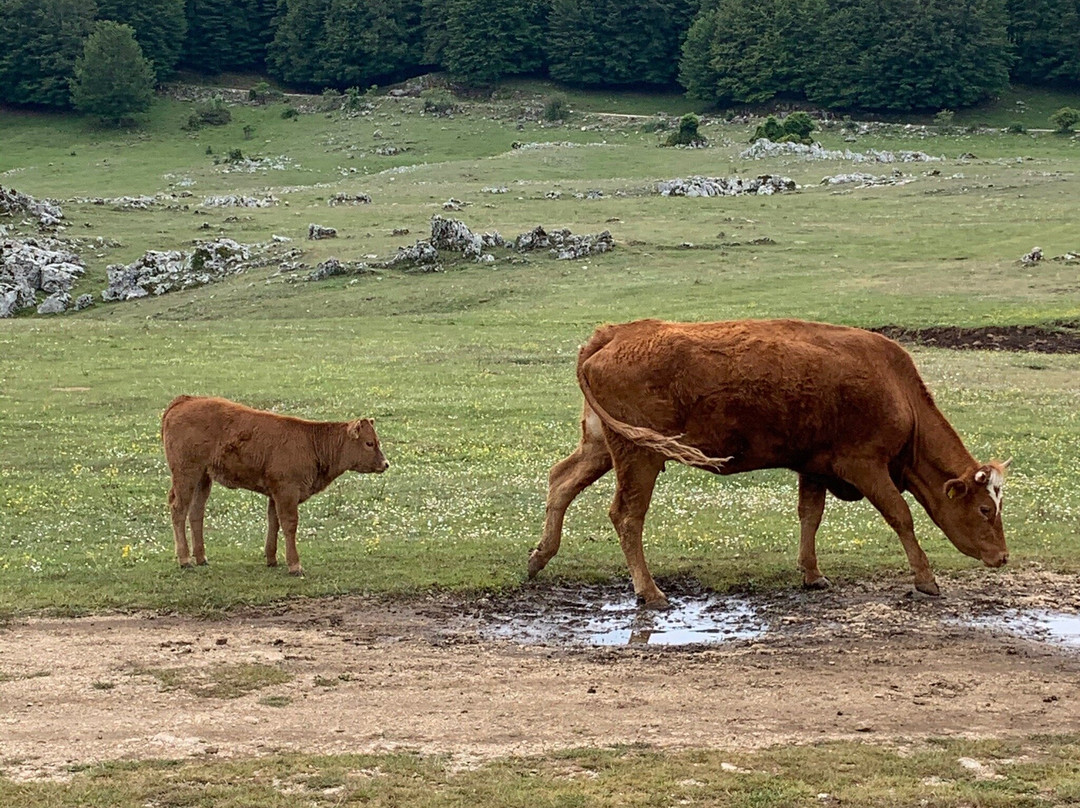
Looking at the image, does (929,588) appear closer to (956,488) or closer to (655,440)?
(956,488)

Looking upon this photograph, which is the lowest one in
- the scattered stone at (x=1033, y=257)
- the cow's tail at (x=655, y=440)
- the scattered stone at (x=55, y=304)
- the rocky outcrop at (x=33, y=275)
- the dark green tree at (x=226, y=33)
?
the scattered stone at (x=55, y=304)

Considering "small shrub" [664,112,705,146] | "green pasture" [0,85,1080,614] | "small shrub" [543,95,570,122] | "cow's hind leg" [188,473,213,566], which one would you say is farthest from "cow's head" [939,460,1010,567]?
"small shrub" [543,95,570,122]

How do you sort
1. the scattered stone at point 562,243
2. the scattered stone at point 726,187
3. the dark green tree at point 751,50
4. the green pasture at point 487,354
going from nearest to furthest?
the green pasture at point 487,354
the scattered stone at point 562,243
the scattered stone at point 726,187
the dark green tree at point 751,50

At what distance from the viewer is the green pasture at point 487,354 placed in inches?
672

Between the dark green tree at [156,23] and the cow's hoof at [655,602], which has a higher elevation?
the dark green tree at [156,23]

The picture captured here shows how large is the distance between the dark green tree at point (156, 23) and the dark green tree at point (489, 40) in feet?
73.9

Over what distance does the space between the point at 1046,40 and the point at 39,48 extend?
7700 cm

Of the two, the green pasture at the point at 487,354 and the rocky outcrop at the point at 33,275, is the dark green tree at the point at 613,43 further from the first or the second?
the rocky outcrop at the point at 33,275

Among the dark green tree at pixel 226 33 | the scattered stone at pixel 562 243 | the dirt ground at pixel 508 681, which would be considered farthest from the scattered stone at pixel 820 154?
the dirt ground at pixel 508 681

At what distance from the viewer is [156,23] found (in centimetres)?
12038

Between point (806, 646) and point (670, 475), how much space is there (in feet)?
28.9

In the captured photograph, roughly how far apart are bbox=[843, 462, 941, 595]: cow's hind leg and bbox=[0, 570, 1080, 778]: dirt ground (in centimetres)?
25

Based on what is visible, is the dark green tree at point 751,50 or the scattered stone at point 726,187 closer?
the scattered stone at point 726,187

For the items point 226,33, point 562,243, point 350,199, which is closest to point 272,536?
point 562,243
